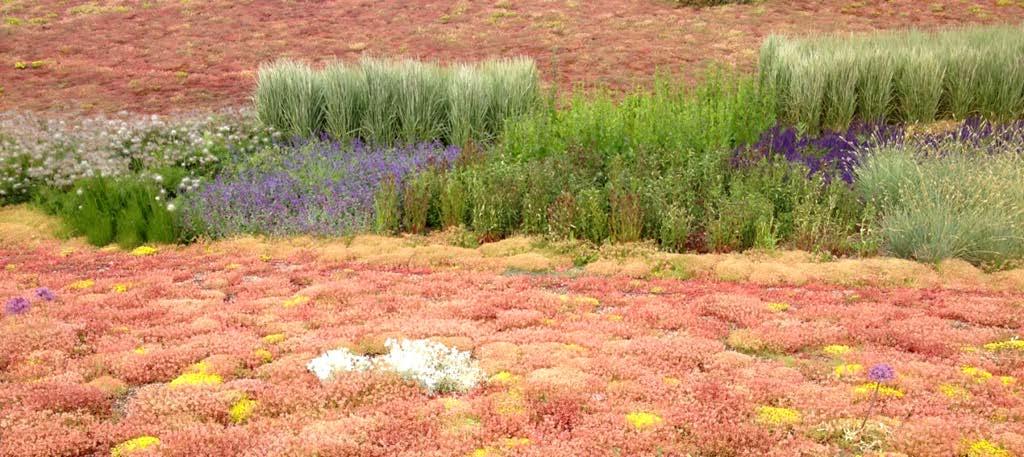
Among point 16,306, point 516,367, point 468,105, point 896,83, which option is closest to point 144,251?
point 16,306

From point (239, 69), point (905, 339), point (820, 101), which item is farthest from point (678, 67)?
point (905, 339)

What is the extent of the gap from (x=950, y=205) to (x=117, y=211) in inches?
358

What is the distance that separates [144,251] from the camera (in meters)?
9.08

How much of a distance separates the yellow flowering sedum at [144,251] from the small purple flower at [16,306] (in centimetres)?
270

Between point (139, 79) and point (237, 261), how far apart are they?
36.0 ft

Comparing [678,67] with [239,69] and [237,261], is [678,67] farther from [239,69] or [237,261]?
[237,261]

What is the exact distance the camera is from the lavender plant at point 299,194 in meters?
9.50

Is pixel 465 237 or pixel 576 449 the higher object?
pixel 576 449

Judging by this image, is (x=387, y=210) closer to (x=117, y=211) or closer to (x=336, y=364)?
(x=117, y=211)

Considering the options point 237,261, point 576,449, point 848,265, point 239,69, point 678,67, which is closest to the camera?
point 576,449

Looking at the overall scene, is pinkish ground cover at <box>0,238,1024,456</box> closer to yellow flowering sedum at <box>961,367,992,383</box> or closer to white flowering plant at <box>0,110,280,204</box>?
yellow flowering sedum at <box>961,367,992,383</box>

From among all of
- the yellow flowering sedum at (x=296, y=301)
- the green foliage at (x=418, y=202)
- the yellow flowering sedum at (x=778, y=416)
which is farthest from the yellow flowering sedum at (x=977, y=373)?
the green foliage at (x=418, y=202)

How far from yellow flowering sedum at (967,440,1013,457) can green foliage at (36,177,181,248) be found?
8008 mm

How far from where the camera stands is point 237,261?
8.37 metres
